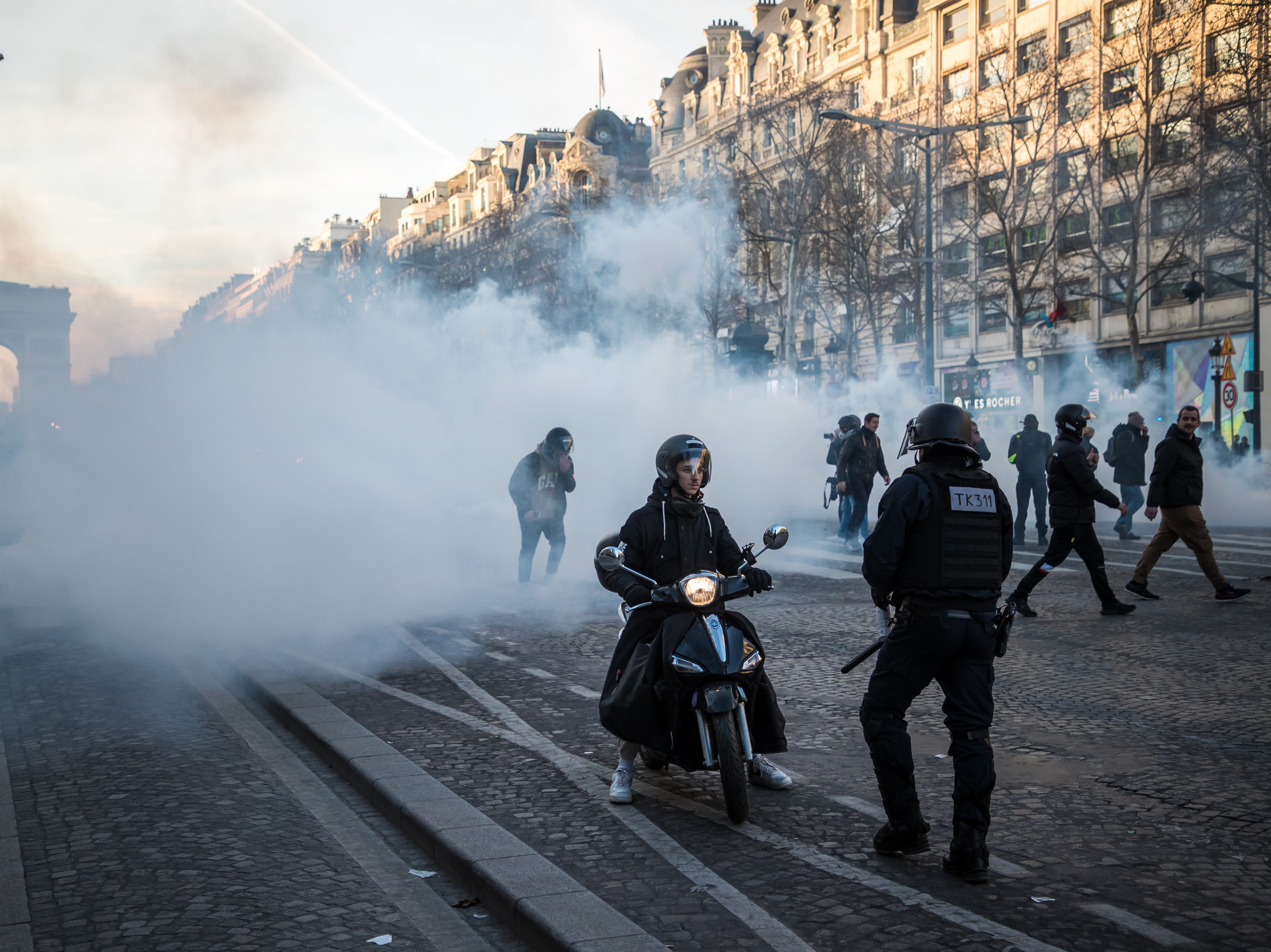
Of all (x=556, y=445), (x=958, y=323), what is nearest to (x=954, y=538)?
(x=556, y=445)

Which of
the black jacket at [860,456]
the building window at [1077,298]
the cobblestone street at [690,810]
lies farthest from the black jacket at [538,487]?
the building window at [1077,298]

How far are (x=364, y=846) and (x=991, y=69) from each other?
3774 centimetres

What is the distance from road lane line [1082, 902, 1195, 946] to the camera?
3.42 m

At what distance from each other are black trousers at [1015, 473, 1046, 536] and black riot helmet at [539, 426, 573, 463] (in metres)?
6.39

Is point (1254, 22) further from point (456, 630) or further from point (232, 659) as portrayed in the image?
point (232, 659)

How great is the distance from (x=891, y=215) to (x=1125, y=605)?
27323 mm

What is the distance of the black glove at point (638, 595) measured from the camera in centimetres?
483

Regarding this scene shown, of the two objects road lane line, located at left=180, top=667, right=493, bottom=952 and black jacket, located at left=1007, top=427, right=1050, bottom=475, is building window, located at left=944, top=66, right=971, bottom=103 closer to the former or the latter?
black jacket, located at left=1007, top=427, right=1050, bottom=475

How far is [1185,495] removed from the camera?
33.3 feet

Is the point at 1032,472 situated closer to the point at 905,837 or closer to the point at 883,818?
the point at 883,818

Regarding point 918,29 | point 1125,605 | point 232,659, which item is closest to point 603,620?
point 232,659

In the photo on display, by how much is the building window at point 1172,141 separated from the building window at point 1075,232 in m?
2.42

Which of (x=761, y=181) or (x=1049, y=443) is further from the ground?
(x=761, y=181)

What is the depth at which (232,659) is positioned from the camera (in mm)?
8500
